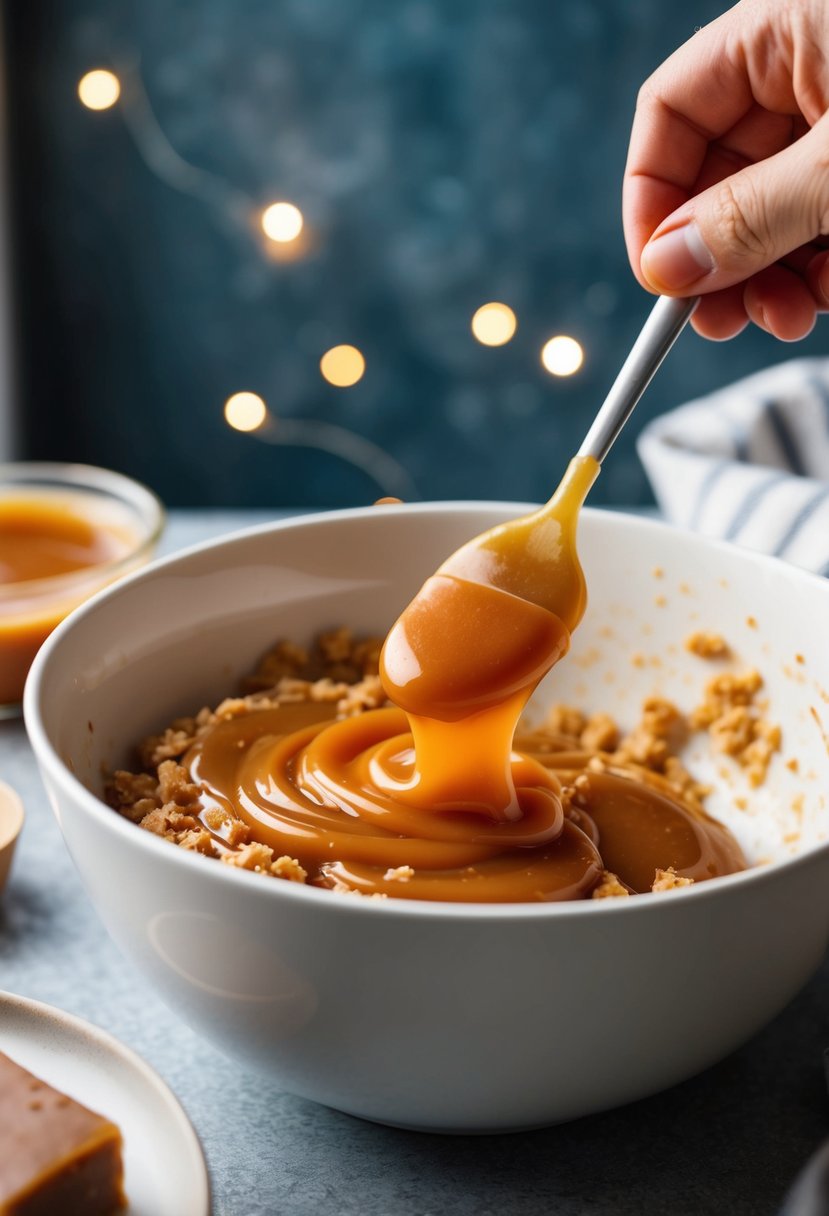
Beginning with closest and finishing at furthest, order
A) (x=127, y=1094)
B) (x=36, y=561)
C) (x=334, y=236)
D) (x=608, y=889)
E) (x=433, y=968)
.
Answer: (x=433, y=968) → (x=127, y=1094) → (x=608, y=889) → (x=36, y=561) → (x=334, y=236)

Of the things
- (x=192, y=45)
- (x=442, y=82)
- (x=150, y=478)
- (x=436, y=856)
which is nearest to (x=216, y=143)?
(x=192, y=45)

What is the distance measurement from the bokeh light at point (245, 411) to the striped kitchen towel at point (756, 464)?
4.21 feet

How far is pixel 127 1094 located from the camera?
0.79m

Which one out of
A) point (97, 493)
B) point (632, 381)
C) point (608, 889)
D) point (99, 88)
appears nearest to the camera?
point (608, 889)

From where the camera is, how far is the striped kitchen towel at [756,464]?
138cm

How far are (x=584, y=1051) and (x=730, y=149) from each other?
0.93m

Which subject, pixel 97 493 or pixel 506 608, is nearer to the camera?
pixel 506 608

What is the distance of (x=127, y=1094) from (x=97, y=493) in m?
1.04

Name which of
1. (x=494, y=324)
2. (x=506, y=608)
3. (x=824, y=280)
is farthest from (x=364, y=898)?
(x=494, y=324)

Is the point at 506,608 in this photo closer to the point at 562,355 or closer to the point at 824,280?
the point at 824,280

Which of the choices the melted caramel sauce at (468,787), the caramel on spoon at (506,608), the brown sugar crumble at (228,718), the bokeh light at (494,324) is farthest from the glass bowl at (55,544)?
the bokeh light at (494,324)

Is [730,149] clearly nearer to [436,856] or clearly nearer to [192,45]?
[436,856]

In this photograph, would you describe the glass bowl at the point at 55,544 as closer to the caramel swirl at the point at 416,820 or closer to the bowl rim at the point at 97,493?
the bowl rim at the point at 97,493

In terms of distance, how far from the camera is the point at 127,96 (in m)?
2.50
